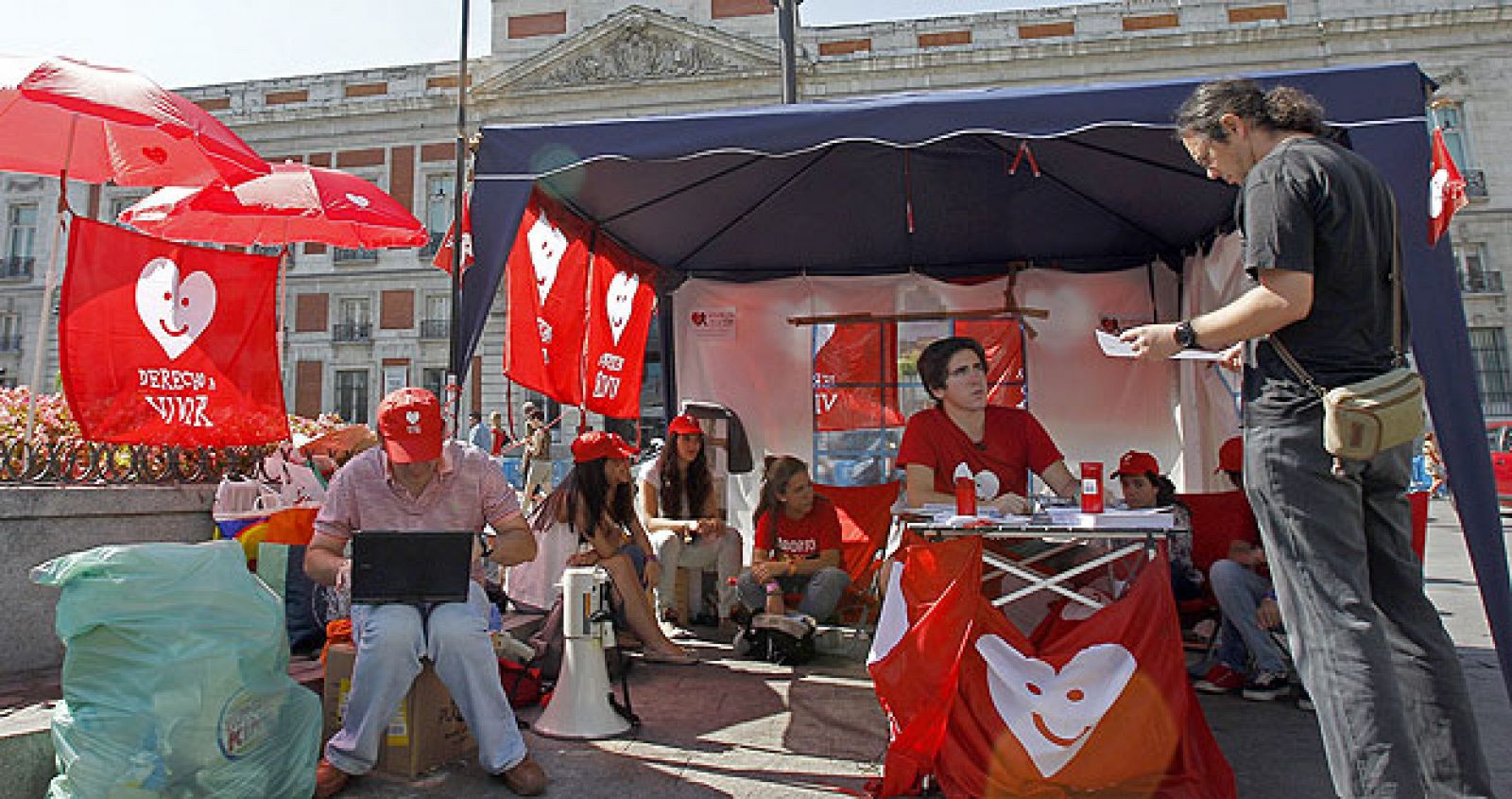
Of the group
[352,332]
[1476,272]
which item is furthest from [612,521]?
[352,332]

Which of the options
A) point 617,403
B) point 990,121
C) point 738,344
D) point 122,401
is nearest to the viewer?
point 990,121

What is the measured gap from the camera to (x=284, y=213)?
228 inches

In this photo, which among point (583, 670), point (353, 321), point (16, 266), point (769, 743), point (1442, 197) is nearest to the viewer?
point (1442, 197)

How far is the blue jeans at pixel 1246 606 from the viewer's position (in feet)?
12.6

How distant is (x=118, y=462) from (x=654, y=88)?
27899 mm

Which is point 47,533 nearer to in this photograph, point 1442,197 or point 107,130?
point 107,130

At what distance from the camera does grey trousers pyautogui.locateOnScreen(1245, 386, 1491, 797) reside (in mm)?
1930

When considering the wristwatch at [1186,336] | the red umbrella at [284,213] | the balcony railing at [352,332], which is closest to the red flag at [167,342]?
the red umbrella at [284,213]

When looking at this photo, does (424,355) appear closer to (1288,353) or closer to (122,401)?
(122,401)

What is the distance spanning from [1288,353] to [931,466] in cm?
163

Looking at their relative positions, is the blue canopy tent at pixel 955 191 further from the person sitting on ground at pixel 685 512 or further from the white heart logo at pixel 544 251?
the person sitting on ground at pixel 685 512

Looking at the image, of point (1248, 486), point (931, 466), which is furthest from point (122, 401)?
point (1248, 486)

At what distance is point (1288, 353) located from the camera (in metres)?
2.19

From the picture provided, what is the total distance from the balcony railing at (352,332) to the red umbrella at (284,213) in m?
27.8
